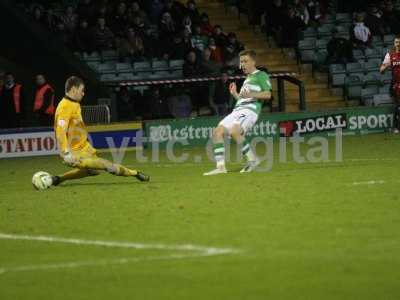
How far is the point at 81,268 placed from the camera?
8.80 metres

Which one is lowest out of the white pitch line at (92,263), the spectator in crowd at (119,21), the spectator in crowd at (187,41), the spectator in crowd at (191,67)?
the white pitch line at (92,263)

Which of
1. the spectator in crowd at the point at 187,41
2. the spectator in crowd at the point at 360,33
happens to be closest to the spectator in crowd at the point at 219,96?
the spectator in crowd at the point at 187,41

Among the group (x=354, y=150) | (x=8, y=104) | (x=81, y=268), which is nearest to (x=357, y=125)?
(x=354, y=150)

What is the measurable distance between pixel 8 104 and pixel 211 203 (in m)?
12.2

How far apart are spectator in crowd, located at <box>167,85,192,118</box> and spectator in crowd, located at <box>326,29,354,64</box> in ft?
18.5

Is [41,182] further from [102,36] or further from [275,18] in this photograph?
[275,18]

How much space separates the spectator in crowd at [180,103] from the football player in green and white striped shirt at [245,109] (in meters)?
7.50

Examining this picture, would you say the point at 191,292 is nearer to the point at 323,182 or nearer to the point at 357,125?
the point at 323,182

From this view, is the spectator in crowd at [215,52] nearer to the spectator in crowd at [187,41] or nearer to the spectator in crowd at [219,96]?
the spectator in crowd at [187,41]

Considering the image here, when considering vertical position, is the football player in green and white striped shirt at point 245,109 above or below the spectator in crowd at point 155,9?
below

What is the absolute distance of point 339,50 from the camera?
28.8 meters

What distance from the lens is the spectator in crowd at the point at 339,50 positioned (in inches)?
1127

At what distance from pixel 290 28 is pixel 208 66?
4.38 m

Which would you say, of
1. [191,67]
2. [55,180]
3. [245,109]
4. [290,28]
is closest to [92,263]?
[55,180]
